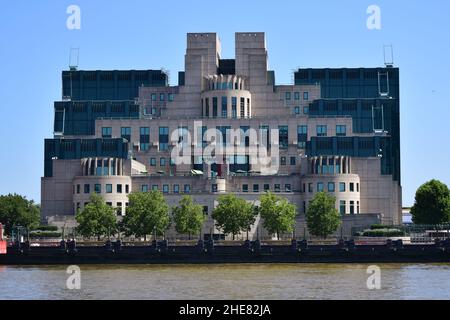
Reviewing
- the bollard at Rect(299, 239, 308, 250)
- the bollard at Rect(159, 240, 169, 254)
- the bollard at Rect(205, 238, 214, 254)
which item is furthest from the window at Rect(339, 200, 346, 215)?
the bollard at Rect(159, 240, 169, 254)

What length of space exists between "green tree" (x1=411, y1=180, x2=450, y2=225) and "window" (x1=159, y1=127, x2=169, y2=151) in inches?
2051

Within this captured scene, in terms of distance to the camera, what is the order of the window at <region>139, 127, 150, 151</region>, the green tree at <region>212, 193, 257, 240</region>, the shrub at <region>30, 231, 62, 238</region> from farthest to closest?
the window at <region>139, 127, 150, 151</region>, the shrub at <region>30, 231, 62, 238</region>, the green tree at <region>212, 193, 257, 240</region>

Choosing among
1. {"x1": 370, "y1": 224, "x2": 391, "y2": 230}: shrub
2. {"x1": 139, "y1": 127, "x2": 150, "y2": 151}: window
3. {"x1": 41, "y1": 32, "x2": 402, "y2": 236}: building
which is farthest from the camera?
{"x1": 139, "y1": 127, "x2": 150, "y2": 151}: window

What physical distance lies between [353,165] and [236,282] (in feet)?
300

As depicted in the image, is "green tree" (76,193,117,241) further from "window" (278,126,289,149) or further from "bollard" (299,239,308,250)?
"window" (278,126,289,149)

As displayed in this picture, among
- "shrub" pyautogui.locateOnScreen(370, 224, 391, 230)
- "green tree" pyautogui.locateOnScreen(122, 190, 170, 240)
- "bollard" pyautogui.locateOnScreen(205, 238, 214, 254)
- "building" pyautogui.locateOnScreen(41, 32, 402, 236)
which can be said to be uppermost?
"building" pyautogui.locateOnScreen(41, 32, 402, 236)

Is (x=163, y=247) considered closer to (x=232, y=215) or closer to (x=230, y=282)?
(x=232, y=215)

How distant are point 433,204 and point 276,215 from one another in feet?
102

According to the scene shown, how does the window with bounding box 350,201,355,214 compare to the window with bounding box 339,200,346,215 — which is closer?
the window with bounding box 339,200,346,215

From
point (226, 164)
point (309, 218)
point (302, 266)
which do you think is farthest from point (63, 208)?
point (302, 266)

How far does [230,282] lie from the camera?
94.0 meters

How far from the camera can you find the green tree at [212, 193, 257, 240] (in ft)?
520

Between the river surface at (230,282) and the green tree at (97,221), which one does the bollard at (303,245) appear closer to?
the river surface at (230,282)

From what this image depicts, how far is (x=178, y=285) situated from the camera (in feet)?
297
